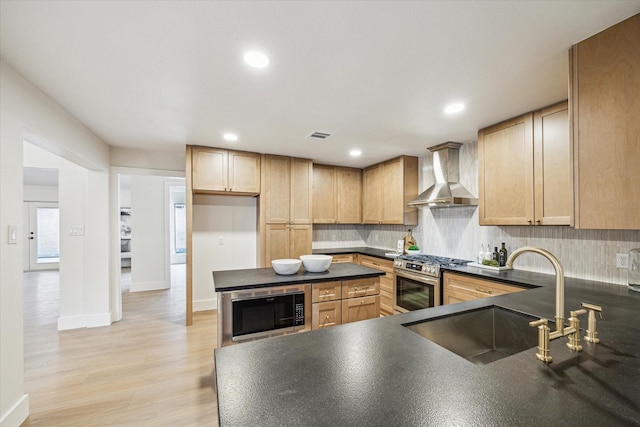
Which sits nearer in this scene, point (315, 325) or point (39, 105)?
point (39, 105)

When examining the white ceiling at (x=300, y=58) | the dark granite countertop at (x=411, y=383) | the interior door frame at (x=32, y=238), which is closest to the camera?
the dark granite countertop at (x=411, y=383)

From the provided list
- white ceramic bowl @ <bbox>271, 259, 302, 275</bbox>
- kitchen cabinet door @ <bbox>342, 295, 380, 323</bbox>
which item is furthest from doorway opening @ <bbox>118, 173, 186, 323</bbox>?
kitchen cabinet door @ <bbox>342, 295, 380, 323</bbox>

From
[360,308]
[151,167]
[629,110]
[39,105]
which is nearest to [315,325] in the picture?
[360,308]

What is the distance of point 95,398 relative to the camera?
85.3 inches

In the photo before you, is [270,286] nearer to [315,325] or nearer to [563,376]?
[315,325]

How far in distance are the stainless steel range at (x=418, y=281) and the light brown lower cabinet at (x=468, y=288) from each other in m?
0.10

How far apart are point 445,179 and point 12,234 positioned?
13.5 feet

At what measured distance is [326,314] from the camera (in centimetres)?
255

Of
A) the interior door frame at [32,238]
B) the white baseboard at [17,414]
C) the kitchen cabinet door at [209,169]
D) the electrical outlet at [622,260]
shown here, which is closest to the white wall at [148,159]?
the kitchen cabinet door at [209,169]

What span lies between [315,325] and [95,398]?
5.84 feet

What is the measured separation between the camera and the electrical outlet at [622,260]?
7.22 feet

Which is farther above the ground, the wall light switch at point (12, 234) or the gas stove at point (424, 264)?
the wall light switch at point (12, 234)

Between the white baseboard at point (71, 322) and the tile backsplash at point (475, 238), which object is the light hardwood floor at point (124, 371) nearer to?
the white baseboard at point (71, 322)

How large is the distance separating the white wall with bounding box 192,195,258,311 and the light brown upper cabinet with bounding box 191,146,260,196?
1.73 feet
